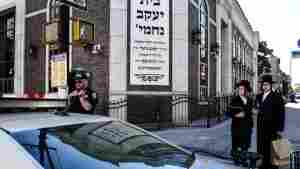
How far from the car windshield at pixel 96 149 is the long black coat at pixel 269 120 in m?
3.33

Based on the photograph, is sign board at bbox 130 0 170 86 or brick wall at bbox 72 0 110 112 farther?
sign board at bbox 130 0 170 86

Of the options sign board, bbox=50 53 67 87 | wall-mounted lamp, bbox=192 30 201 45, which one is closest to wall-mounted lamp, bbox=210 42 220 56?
wall-mounted lamp, bbox=192 30 201 45

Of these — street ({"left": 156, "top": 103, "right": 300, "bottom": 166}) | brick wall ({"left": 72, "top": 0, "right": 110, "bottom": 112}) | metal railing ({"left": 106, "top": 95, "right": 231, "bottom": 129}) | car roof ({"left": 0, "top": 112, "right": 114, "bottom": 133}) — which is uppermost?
brick wall ({"left": 72, "top": 0, "right": 110, "bottom": 112})

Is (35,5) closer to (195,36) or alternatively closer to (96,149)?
(195,36)

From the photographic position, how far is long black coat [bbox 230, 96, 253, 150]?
6504 mm

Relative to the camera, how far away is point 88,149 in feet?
9.00

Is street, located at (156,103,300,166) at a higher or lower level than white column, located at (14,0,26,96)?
lower

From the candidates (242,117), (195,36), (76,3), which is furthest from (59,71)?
(195,36)

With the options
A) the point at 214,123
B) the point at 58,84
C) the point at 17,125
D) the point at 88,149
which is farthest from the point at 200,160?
the point at 214,123

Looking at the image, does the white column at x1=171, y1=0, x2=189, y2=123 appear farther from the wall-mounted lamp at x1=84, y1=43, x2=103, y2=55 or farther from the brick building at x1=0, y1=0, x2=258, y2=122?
the wall-mounted lamp at x1=84, y1=43, x2=103, y2=55

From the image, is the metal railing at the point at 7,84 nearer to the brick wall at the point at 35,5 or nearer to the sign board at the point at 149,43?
the brick wall at the point at 35,5

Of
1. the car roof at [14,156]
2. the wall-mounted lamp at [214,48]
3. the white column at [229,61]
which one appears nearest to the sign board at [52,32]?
the car roof at [14,156]

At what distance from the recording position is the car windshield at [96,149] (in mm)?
2547

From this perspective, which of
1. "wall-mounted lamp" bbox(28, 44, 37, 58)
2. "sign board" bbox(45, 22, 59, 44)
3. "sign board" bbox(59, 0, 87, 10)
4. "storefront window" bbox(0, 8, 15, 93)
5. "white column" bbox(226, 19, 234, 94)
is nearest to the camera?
"sign board" bbox(59, 0, 87, 10)
